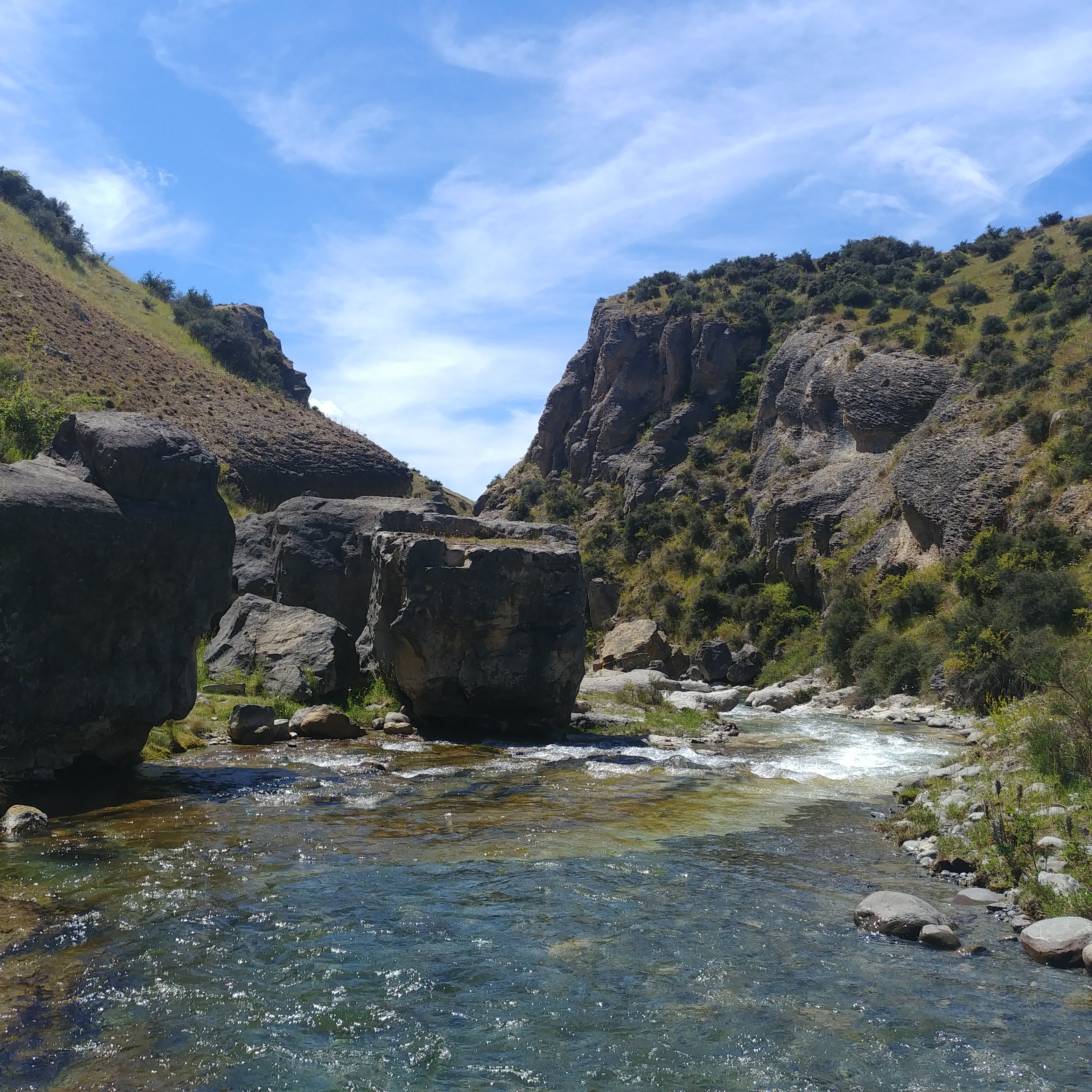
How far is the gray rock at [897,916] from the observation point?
8.03 m

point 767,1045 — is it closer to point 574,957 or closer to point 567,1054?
point 567,1054

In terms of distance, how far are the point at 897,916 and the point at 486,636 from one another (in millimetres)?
12630

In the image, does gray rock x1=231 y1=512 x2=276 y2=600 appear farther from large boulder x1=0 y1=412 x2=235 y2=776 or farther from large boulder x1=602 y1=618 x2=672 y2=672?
large boulder x1=602 y1=618 x2=672 y2=672

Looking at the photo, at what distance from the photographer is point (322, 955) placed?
288 inches

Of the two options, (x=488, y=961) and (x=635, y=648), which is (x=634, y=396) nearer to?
(x=635, y=648)

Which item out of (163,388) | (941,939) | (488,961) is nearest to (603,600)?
(163,388)

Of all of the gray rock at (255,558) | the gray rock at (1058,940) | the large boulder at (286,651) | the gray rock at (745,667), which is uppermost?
the gray rock at (255,558)

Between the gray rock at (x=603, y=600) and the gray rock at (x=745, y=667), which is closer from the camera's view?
the gray rock at (x=745, y=667)

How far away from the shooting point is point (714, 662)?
152ft

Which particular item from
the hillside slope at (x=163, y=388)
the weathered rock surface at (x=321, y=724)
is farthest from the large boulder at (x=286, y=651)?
the hillside slope at (x=163, y=388)

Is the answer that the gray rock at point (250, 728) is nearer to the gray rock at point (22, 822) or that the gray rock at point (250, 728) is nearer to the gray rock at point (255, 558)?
the gray rock at point (22, 822)

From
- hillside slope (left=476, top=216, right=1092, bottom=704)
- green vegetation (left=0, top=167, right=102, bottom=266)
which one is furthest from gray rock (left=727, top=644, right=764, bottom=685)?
green vegetation (left=0, top=167, right=102, bottom=266)

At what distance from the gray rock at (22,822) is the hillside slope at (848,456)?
19.5 metres

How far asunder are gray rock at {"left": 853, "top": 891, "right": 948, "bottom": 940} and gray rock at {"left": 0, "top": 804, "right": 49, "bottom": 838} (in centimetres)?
897
